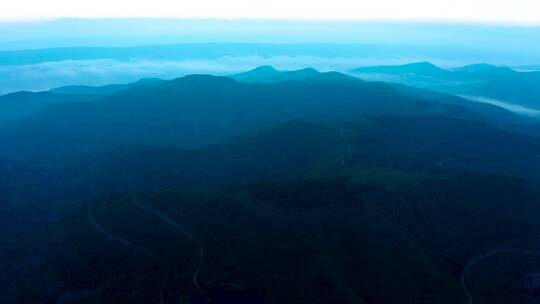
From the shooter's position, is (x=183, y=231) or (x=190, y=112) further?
(x=190, y=112)

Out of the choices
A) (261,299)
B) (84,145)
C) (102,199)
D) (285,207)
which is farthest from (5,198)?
(261,299)

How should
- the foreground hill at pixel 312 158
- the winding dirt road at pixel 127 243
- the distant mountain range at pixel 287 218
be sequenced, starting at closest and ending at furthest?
the winding dirt road at pixel 127 243
the distant mountain range at pixel 287 218
the foreground hill at pixel 312 158

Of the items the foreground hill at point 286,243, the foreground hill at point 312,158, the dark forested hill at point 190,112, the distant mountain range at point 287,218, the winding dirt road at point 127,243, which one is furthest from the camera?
the dark forested hill at point 190,112

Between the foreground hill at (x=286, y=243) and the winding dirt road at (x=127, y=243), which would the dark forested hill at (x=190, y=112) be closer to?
the foreground hill at (x=286, y=243)

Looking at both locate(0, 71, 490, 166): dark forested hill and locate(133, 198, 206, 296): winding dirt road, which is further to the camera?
locate(0, 71, 490, 166): dark forested hill

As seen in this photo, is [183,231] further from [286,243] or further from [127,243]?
[286,243]

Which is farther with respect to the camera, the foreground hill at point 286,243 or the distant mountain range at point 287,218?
the distant mountain range at point 287,218

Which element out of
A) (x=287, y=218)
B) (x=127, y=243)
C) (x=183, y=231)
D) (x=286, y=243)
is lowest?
(x=127, y=243)

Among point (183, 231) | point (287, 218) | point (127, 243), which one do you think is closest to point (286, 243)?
point (287, 218)

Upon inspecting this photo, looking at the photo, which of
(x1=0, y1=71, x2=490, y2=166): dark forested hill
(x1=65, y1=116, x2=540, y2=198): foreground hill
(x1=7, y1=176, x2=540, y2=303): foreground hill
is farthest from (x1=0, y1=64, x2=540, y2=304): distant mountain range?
(x1=0, y1=71, x2=490, y2=166): dark forested hill

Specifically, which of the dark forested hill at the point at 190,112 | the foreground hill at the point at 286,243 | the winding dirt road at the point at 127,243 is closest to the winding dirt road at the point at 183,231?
the foreground hill at the point at 286,243

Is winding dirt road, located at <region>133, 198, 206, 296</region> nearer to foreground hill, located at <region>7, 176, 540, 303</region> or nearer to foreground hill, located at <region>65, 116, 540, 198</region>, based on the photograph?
foreground hill, located at <region>7, 176, 540, 303</region>
